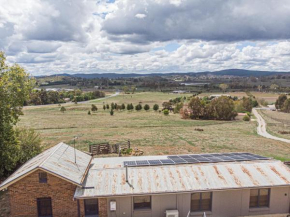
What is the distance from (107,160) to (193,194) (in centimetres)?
778

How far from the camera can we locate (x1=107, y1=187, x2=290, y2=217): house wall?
1511 centimetres

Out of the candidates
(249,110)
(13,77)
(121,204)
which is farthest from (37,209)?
(249,110)

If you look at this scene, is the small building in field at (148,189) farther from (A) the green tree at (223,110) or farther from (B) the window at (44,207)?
(A) the green tree at (223,110)

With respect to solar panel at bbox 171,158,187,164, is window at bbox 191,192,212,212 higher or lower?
lower

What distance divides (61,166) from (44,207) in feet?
8.88

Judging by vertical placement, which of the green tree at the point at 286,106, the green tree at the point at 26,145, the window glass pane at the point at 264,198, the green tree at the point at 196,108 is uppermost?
the green tree at the point at 26,145

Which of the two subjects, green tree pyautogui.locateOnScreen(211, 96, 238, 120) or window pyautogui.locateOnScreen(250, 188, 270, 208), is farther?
green tree pyautogui.locateOnScreen(211, 96, 238, 120)

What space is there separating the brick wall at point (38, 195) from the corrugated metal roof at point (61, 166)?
43 cm

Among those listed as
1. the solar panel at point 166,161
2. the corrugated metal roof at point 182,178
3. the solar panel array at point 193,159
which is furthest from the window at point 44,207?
the solar panel at point 166,161

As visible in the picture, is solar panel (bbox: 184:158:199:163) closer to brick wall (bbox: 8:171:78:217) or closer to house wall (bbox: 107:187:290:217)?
house wall (bbox: 107:187:290:217)

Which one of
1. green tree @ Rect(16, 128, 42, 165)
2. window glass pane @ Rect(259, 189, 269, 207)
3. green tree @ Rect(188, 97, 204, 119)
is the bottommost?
green tree @ Rect(188, 97, 204, 119)

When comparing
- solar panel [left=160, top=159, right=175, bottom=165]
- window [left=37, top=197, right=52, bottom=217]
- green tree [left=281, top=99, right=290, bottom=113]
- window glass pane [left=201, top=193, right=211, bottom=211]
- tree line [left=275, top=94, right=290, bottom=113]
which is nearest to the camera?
window [left=37, top=197, right=52, bottom=217]

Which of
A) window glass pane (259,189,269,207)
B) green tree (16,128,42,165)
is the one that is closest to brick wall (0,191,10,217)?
green tree (16,128,42,165)

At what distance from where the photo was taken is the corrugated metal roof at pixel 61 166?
47.8 feet
